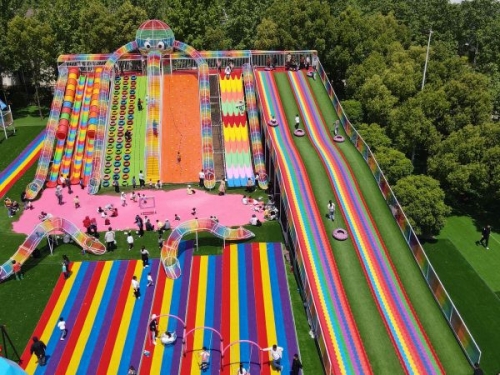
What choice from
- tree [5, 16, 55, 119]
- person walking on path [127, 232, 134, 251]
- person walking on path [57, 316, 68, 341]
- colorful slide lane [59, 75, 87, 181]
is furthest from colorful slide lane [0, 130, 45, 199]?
person walking on path [57, 316, 68, 341]

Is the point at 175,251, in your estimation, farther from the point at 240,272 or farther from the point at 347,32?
the point at 347,32

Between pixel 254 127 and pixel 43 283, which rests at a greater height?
pixel 254 127

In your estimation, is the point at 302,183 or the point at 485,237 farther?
the point at 302,183

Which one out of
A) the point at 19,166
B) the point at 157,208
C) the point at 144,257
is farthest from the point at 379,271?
the point at 19,166

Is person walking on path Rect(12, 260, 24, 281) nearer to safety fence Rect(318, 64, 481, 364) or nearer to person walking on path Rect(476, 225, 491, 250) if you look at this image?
safety fence Rect(318, 64, 481, 364)

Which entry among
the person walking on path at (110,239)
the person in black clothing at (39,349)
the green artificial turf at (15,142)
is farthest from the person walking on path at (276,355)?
the green artificial turf at (15,142)

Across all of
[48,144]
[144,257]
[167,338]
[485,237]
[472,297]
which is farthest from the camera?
[48,144]

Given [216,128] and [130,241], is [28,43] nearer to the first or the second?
[216,128]

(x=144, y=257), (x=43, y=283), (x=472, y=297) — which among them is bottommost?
(x=472, y=297)
